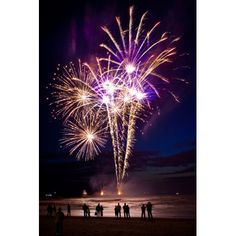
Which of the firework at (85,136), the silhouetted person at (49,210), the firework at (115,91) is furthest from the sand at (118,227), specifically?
the firework at (85,136)

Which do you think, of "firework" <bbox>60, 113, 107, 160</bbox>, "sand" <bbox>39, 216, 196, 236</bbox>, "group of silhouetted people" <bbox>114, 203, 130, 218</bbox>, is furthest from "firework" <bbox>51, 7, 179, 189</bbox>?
"sand" <bbox>39, 216, 196, 236</bbox>

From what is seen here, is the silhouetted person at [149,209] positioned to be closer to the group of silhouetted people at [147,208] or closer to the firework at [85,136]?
the group of silhouetted people at [147,208]

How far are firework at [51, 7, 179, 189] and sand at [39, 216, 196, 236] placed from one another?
23 cm

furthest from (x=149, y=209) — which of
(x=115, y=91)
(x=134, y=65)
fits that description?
(x=134, y=65)

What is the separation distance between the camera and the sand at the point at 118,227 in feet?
7.99

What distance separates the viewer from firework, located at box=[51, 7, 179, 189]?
251cm

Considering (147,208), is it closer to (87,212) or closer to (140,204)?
(140,204)

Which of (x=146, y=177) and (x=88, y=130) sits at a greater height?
(x=88, y=130)

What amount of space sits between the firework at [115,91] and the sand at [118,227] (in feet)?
0.76

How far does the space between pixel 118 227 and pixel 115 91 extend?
72 cm
